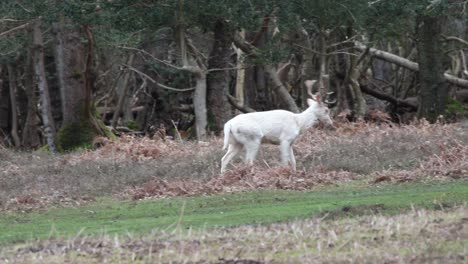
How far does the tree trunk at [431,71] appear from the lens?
96.8ft

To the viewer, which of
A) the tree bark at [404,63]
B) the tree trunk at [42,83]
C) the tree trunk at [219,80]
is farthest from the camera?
the tree bark at [404,63]

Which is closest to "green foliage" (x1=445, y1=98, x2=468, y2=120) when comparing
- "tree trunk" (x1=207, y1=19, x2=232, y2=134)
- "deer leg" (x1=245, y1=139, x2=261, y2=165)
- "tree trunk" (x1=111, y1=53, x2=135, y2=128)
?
"tree trunk" (x1=207, y1=19, x2=232, y2=134)

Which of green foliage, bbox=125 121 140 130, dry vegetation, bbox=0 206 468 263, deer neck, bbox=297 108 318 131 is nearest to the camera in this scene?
dry vegetation, bbox=0 206 468 263

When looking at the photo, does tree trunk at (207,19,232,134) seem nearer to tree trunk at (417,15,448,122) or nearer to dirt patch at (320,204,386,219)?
tree trunk at (417,15,448,122)

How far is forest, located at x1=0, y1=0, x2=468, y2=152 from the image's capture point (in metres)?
25.4

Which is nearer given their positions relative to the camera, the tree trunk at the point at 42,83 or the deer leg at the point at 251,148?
the deer leg at the point at 251,148

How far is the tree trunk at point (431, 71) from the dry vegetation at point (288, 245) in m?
18.3

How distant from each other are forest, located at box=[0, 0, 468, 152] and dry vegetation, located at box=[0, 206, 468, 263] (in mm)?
6420

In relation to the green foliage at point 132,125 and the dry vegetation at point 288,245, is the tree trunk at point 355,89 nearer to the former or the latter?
the green foliage at point 132,125

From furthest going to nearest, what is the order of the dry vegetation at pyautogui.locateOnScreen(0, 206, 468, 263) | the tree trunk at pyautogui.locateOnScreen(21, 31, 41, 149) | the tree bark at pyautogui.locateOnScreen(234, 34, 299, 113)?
1. the tree trunk at pyautogui.locateOnScreen(21, 31, 41, 149)
2. the tree bark at pyautogui.locateOnScreen(234, 34, 299, 113)
3. the dry vegetation at pyautogui.locateOnScreen(0, 206, 468, 263)

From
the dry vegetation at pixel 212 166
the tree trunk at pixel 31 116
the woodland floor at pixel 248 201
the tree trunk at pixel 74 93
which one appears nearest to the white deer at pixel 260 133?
the dry vegetation at pixel 212 166

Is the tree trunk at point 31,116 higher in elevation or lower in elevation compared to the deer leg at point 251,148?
lower

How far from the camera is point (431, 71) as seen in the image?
29812mm

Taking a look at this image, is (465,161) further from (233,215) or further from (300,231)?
(300,231)
